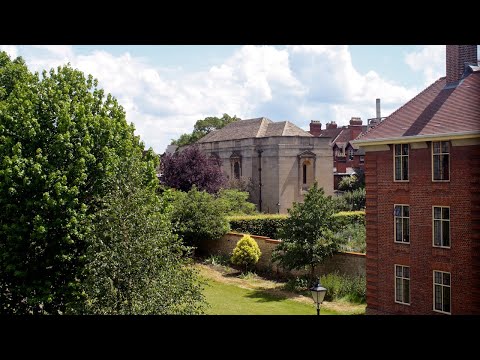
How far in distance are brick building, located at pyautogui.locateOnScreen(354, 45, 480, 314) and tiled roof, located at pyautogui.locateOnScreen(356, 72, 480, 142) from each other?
0.02 metres

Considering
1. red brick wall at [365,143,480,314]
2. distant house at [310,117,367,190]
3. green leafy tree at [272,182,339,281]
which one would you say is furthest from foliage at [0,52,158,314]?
distant house at [310,117,367,190]

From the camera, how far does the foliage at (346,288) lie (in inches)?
547

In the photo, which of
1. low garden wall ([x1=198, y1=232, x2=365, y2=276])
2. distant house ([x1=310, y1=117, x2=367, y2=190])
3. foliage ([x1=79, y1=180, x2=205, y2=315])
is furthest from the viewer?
distant house ([x1=310, y1=117, x2=367, y2=190])

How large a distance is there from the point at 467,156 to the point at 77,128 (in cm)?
754

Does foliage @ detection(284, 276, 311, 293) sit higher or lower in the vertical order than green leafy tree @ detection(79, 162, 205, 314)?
lower

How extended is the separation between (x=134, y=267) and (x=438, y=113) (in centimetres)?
696

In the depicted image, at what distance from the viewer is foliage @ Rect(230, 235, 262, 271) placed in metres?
17.2

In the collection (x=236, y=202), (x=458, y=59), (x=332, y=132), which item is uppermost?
(x=332, y=132)

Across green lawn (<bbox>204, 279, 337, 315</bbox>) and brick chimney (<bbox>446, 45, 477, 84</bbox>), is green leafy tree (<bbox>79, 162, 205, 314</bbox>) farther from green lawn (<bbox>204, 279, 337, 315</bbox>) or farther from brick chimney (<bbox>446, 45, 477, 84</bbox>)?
brick chimney (<bbox>446, 45, 477, 84</bbox>)

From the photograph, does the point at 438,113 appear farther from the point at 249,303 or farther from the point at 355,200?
the point at 355,200

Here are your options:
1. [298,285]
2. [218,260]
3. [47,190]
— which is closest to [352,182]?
[218,260]

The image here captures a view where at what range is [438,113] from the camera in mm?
11383

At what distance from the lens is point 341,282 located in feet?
47.5
